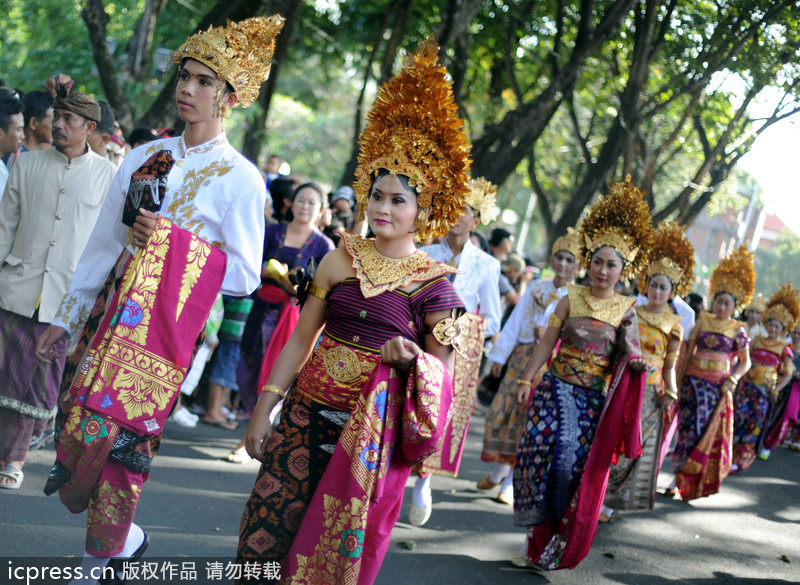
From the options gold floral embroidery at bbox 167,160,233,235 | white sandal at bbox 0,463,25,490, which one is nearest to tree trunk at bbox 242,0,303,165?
white sandal at bbox 0,463,25,490

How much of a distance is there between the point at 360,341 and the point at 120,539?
1.30 meters

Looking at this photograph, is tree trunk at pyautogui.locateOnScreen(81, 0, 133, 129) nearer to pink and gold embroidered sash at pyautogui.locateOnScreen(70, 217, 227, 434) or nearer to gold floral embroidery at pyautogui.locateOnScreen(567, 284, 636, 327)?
gold floral embroidery at pyautogui.locateOnScreen(567, 284, 636, 327)

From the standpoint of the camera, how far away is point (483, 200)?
263 inches

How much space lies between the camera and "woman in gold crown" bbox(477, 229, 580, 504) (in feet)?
24.0

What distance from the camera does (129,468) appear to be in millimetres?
3408

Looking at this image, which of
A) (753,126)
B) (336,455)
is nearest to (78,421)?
(336,455)

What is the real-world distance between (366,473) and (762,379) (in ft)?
33.4

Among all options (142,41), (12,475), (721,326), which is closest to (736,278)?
(721,326)

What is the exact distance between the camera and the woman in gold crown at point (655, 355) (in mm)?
6684

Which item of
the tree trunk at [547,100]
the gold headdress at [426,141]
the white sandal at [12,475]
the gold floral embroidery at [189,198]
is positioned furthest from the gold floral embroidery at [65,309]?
the tree trunk at [547,100]

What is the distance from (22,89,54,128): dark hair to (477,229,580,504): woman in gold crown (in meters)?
4.27

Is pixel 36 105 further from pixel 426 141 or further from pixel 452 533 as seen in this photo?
pixel 452 533

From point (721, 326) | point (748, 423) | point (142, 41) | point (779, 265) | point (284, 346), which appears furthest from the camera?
point (779, 265)

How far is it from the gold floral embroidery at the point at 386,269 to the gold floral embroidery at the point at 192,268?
2.00 ft
